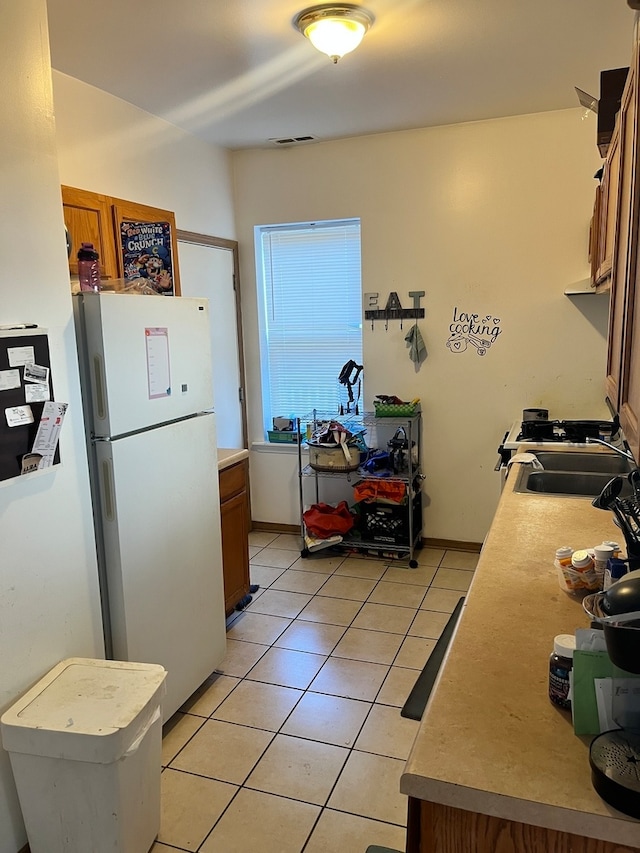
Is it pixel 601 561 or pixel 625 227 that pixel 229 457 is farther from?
pixel 625 227

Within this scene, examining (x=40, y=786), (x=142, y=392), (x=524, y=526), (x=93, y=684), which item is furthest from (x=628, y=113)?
(x=40, y=786)

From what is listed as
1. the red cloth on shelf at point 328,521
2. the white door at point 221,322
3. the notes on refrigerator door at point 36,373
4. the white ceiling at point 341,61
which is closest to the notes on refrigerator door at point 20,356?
the notes on refrigerator door at point 36,373

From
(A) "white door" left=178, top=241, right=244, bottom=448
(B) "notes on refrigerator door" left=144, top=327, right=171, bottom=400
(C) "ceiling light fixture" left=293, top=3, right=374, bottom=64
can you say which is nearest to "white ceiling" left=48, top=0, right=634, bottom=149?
(C) "ceiling light fixture" left=293, top=3, right=374, bottom=64

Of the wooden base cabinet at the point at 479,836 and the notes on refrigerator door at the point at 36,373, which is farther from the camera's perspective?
the notes on refrigerator door at the point at 36,373

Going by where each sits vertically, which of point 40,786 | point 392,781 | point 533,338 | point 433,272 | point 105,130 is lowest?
point 392,781

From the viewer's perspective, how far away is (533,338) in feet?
12.5

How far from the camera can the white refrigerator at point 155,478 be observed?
210cm

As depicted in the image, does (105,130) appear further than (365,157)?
No

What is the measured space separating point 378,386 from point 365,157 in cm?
145

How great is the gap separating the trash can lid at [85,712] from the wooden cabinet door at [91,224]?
5.59 feet

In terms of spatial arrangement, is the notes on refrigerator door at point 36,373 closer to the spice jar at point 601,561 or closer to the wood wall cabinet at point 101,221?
the wood wall cabinet at point 101,221

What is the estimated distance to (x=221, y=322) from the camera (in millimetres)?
4227

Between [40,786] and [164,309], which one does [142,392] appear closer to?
[164,309]

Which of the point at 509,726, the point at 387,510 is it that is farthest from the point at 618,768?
the point at 387,510
